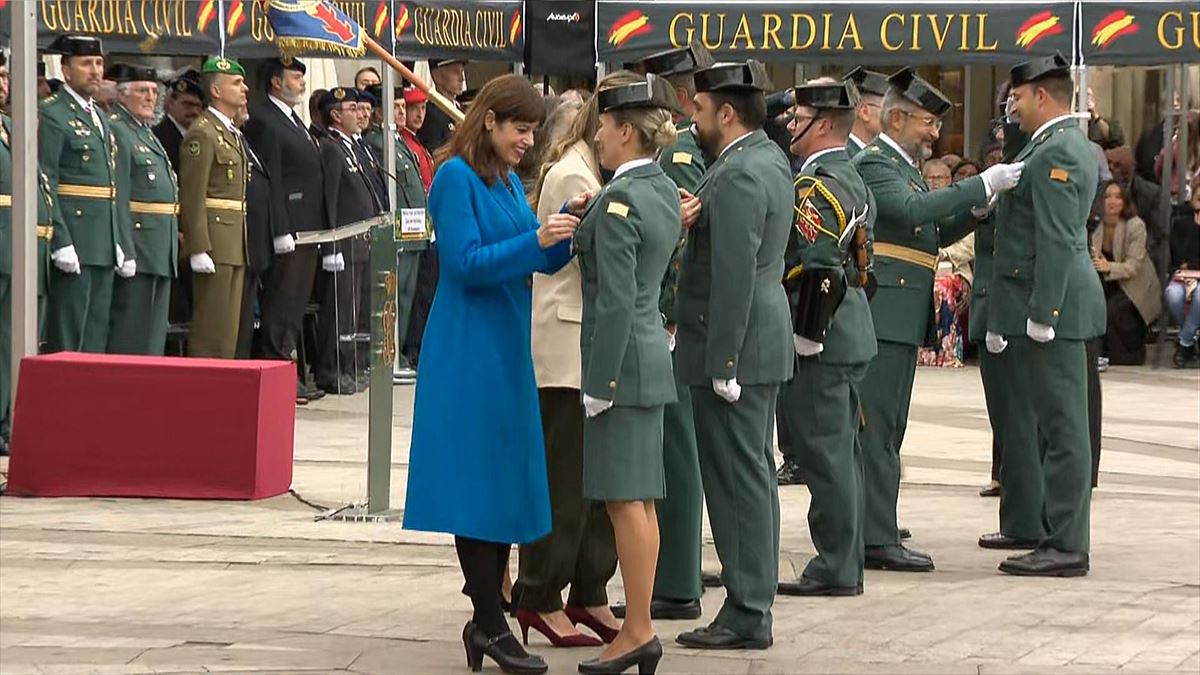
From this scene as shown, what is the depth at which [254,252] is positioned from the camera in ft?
46.5

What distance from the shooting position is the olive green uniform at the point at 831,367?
8.09 m

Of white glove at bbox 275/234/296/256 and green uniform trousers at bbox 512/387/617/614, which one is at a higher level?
white glove at bbox 275/234/296/256

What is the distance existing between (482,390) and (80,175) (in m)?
6.16

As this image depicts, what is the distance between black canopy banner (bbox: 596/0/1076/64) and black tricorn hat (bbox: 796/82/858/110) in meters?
6.94

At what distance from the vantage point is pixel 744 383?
7258mm

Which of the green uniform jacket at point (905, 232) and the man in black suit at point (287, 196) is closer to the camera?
the green uniform jacket at point (905, 232)

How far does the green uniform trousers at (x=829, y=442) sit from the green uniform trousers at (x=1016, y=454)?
1258mm

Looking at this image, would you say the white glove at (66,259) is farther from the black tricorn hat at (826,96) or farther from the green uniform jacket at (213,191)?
the black tricorn hat at (826,96)

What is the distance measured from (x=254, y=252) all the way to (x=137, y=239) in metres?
1.28

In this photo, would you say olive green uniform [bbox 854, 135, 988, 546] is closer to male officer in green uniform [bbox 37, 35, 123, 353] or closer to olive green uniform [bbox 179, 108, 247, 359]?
male officer in green uniform [bbox 37, 35, 123, 353]

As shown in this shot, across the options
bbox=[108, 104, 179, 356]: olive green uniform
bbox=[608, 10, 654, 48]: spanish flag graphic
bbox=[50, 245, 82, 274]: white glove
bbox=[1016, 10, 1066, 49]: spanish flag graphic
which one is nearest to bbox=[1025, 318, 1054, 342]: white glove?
bbox=[50, 245, 82, 274]: white glove

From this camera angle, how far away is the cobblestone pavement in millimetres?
7195

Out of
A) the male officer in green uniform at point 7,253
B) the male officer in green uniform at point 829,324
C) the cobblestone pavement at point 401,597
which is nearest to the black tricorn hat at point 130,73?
the male officer in green uniform at point 7,253

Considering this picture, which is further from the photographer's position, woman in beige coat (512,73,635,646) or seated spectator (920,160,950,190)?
seated spectator (920,160,950,190)
